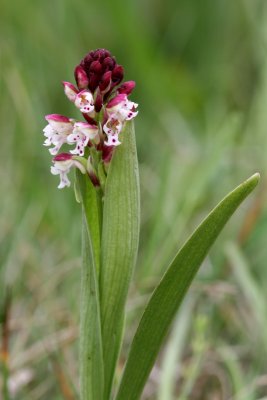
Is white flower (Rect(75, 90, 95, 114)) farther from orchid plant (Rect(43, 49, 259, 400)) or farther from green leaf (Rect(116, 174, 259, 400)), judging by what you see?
green leaf (Rect(116, 174, 259, 400))

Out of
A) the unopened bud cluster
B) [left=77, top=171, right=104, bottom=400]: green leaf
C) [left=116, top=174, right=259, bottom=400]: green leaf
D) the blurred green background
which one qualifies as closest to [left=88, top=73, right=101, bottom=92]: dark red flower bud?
the unopened bud cluster

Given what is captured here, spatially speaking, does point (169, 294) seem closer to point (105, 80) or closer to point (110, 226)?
point (110, 226)

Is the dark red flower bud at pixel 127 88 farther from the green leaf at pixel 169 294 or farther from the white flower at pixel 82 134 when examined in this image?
the green leaf at pixel 169 294

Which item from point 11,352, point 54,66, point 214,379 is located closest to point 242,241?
point 214,379

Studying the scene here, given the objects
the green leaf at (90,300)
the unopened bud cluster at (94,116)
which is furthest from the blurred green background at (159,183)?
the unopened bud cluster at (94,116)

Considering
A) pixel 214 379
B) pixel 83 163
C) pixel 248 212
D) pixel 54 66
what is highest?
pixel 83 163

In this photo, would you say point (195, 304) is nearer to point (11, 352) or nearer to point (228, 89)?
point (11, 352)

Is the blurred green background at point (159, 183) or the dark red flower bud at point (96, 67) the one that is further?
the blurred green background at point (159, 183)
